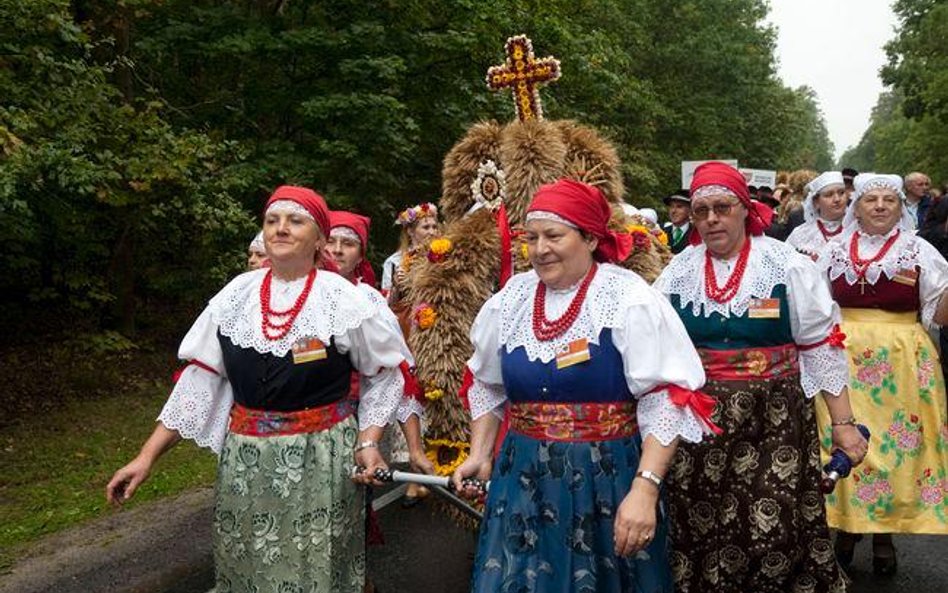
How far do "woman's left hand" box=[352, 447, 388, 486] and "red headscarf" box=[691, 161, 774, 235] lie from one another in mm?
1722

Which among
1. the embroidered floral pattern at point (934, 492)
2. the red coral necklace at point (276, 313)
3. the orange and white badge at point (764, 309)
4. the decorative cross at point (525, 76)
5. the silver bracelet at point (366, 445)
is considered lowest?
the embroidered floral pattern at point (934, 492)

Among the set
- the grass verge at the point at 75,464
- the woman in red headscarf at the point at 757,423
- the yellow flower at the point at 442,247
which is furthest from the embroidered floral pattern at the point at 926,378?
the grass verge at the point at 75,464

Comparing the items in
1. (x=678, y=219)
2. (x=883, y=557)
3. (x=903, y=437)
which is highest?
(x=678, y=219)

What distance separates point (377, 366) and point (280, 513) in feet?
2.11

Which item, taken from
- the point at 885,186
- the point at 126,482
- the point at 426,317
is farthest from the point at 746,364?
the point at 126,482

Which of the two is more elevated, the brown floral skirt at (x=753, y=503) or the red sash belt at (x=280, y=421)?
the red sash belt at (x=280, y=421)

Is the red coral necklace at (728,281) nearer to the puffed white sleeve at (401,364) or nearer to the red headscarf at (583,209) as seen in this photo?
the red headscarf at (583,209)

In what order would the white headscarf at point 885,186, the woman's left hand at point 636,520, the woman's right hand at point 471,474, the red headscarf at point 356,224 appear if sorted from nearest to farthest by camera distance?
the woman's left hand at point 636,520 < the woman's right hand at point 471,474 < the white headscarf at point 885,186 < the red headscarf at point 356,224

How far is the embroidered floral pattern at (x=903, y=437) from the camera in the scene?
5227mm

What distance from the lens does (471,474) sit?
3205 millimetres

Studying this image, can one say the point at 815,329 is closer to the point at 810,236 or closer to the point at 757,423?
the point at 757,423

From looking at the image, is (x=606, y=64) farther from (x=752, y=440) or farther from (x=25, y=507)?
(x=752, y=440)

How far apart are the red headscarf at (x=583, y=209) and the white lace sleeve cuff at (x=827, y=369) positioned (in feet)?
3.90

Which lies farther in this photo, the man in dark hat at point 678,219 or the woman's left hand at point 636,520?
the man in dark hat at point 678,219
